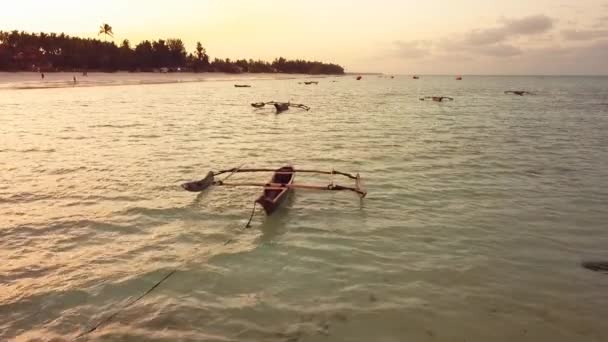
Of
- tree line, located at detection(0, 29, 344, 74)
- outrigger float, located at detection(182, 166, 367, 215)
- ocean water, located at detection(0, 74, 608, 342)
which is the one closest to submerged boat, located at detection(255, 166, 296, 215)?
outrigger float, located at detection(182, 166, 367, 215)

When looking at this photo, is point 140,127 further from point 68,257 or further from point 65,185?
point 68,257

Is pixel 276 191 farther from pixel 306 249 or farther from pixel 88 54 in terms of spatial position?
pixel 88 54

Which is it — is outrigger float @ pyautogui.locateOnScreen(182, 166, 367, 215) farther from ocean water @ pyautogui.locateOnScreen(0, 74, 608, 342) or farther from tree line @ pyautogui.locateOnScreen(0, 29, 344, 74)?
tree line @ pyautogui.locateOnScreen(0, 29, 344, 74)

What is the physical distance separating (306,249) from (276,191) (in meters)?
3.19

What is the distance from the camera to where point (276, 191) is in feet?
37.4

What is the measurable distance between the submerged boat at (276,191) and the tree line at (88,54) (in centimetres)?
8466

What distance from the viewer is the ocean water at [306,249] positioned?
6.00 m

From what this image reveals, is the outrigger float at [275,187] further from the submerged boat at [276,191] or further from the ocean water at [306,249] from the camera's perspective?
the ocean water at [306,249]

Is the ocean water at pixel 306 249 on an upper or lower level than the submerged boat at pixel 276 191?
lower

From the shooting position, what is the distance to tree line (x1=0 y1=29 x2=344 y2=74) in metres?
80.9

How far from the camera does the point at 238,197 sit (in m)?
11.9

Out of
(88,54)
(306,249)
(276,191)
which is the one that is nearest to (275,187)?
(276,191)

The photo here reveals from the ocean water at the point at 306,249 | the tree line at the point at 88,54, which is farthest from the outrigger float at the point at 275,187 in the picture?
the tree line at the point at 88,54

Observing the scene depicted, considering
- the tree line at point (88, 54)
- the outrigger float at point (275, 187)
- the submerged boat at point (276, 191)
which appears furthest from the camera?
the tree line at point (88, 54)
